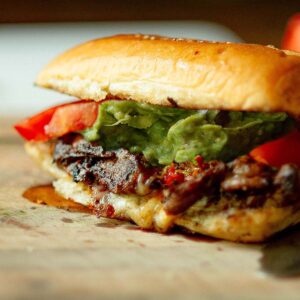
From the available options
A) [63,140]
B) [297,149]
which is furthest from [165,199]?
[63,140]

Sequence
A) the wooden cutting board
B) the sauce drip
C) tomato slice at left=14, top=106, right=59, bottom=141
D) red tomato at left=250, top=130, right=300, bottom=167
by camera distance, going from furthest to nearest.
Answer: tomato slice at left=14, top=106, right=59, bottom=141 < the sauce drip < red tomato at left=250, top=130, right=300, bottom=167 < the wooden cutting board

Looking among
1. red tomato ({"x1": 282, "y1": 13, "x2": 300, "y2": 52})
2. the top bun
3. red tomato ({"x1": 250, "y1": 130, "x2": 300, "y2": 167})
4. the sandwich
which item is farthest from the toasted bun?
red tomato ({"x1": 282, "y1": 13, "x2": 300, "y2": 52})

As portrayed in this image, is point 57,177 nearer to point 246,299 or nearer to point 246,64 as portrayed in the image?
point 246,64

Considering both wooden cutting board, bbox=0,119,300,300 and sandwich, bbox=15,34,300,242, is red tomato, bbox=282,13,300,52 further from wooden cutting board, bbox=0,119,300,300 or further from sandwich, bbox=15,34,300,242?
wooden cutting board, bbox=0,119,300,300

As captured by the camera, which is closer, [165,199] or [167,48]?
[165,199]

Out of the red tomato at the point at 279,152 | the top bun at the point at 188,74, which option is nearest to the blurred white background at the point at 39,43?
the top bun at the point at 188,74
